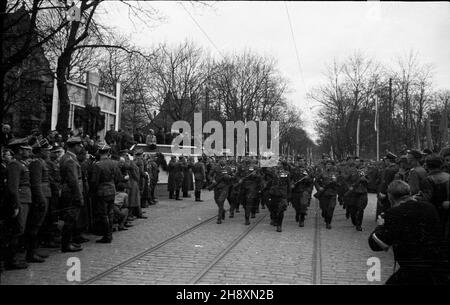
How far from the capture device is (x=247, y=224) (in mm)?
11281

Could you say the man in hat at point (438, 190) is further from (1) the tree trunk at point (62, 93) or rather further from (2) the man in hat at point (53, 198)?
(1) the tree trunk at point (62, 93)

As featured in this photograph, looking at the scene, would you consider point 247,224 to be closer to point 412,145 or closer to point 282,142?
point 412,145

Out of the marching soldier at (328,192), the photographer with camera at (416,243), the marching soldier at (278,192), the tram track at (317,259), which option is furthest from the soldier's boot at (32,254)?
the marching soldier at (328,192)

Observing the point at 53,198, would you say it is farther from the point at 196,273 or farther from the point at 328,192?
the point at 328,192

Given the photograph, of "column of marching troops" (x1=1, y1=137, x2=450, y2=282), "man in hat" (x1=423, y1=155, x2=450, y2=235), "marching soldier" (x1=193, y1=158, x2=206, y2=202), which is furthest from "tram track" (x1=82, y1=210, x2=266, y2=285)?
"marching soldier" (x1=193, y1=158, x2=206, y2=202)

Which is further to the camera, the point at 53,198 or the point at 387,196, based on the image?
the point at 387,196

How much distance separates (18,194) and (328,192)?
7.73 meters

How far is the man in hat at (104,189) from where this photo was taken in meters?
8.27

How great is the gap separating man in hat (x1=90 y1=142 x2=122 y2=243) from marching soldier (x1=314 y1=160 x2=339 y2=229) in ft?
18.0

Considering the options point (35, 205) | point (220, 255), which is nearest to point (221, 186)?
point (220, 255)

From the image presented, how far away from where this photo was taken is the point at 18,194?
6.12 m

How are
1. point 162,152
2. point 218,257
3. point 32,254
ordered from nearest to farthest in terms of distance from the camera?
point 32,254 < point 218,257 < point 162,152

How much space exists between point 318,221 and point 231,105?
67.5ft
